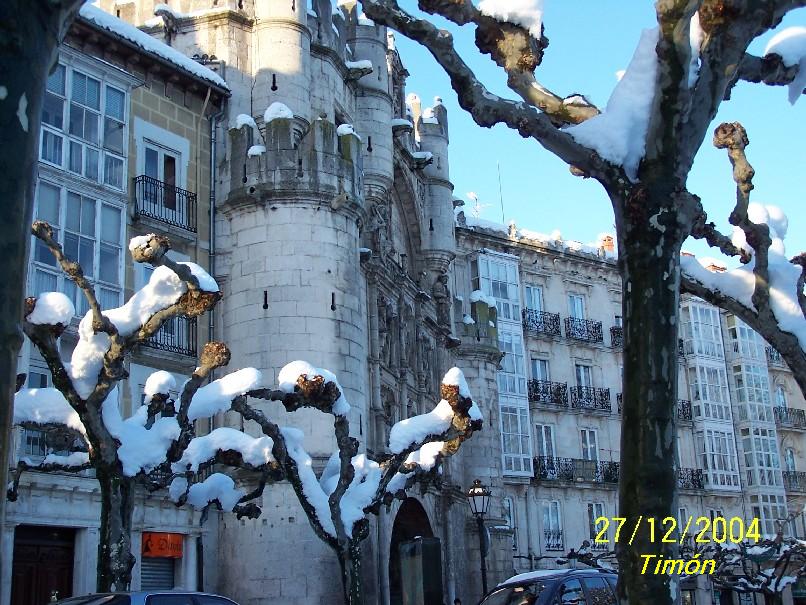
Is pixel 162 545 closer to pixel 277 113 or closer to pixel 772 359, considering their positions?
pixel 277 113

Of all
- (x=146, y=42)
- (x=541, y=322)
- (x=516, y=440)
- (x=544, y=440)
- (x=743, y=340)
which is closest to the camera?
(x=146, y=42)

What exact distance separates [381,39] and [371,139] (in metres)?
2.99

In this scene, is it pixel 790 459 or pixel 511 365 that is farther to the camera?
pixel 790 459

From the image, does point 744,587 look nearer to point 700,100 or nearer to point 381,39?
point 381,39

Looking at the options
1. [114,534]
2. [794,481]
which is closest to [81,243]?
[114,534]

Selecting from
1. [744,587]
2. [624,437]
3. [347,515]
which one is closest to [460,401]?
[347,515]

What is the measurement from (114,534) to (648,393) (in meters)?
7.53

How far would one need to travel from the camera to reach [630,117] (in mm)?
8773

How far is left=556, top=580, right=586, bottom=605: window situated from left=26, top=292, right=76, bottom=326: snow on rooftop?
6760mm

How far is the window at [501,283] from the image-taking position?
41.2m

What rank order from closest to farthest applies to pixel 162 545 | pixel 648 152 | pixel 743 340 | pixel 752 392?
pixel 648 152
pixel 162 545
pixel 752 392
pixel 743 340

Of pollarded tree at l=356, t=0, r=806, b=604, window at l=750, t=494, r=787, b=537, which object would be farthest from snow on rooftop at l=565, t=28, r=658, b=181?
window at l=750, t=494, r=787, b=537

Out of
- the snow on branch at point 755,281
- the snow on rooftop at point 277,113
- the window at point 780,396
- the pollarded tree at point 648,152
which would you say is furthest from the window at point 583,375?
the pollarded tree at point 648,152

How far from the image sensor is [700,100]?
8812mm
